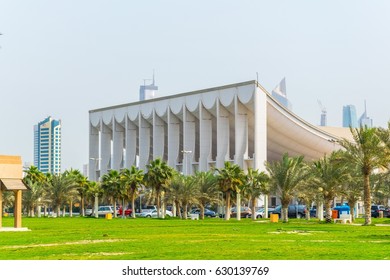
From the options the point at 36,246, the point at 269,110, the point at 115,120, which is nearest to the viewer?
the point at 36,246

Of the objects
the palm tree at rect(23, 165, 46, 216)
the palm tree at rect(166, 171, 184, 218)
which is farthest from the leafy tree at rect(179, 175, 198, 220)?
the palm tree at rect(23, 165, 46, 216)

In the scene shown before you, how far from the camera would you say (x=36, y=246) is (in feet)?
88.2

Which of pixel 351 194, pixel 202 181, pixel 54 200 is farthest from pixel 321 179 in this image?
pixel 54 200

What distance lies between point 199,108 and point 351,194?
40.9 metres

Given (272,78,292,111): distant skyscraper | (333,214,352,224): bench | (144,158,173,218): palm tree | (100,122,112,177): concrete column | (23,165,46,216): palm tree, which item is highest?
(272,78,292,111): distant skyscraper

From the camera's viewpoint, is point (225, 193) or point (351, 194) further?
point (225, 193)

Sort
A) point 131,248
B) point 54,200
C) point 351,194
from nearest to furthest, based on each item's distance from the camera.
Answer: point 131,248 → point 351,194 → point 54,200

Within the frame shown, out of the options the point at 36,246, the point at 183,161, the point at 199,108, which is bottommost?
the point at 36,246

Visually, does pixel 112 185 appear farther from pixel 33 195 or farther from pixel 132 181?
pixel 33 195

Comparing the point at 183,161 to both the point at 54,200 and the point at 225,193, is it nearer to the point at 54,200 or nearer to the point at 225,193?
the point at 54,200

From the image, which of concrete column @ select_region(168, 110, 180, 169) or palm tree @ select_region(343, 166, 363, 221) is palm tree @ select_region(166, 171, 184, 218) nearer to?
palm tree @ select_region(343, 166, 363, 221)

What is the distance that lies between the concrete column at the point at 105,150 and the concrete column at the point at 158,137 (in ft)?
45.3

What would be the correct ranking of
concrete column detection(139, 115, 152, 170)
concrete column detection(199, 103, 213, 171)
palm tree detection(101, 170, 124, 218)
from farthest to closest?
1. concrete column detection(139, 115, 152, 170)
2. concrete column detection(199, 103, 213, 171)
3. palm tree detection(101, 170, 124, 218)

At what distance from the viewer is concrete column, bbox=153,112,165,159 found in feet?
346
